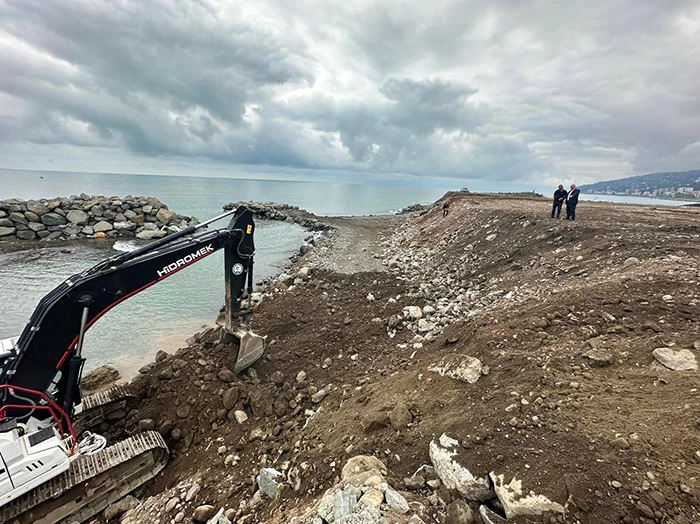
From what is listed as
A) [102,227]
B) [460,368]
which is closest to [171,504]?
[460,368]

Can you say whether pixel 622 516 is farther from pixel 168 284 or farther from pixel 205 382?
pixel 168 284

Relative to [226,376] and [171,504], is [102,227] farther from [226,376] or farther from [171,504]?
[171,504]

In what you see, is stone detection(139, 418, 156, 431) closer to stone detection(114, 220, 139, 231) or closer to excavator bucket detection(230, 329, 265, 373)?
excavator bucket detection(230, 329, 265, 373)

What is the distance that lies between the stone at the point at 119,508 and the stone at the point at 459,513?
13.2ft

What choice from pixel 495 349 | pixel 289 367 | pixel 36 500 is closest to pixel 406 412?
pixel 495 349

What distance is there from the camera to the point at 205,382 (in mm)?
6453

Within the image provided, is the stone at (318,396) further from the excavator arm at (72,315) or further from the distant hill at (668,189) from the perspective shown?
the distant hill at (668,189)

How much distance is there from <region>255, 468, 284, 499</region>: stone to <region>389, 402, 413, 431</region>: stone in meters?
1.50

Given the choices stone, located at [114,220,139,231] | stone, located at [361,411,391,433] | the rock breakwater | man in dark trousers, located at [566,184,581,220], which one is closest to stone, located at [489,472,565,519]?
stone, located at [361,411,391,433]

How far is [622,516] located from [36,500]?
5.99 meters

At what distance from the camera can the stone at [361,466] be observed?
145 inches

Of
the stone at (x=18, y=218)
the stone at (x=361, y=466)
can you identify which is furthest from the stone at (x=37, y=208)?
the stone at (x=361, y=466)

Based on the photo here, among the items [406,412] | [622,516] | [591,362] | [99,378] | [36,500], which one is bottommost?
[99,378]

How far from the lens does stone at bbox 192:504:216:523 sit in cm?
397
